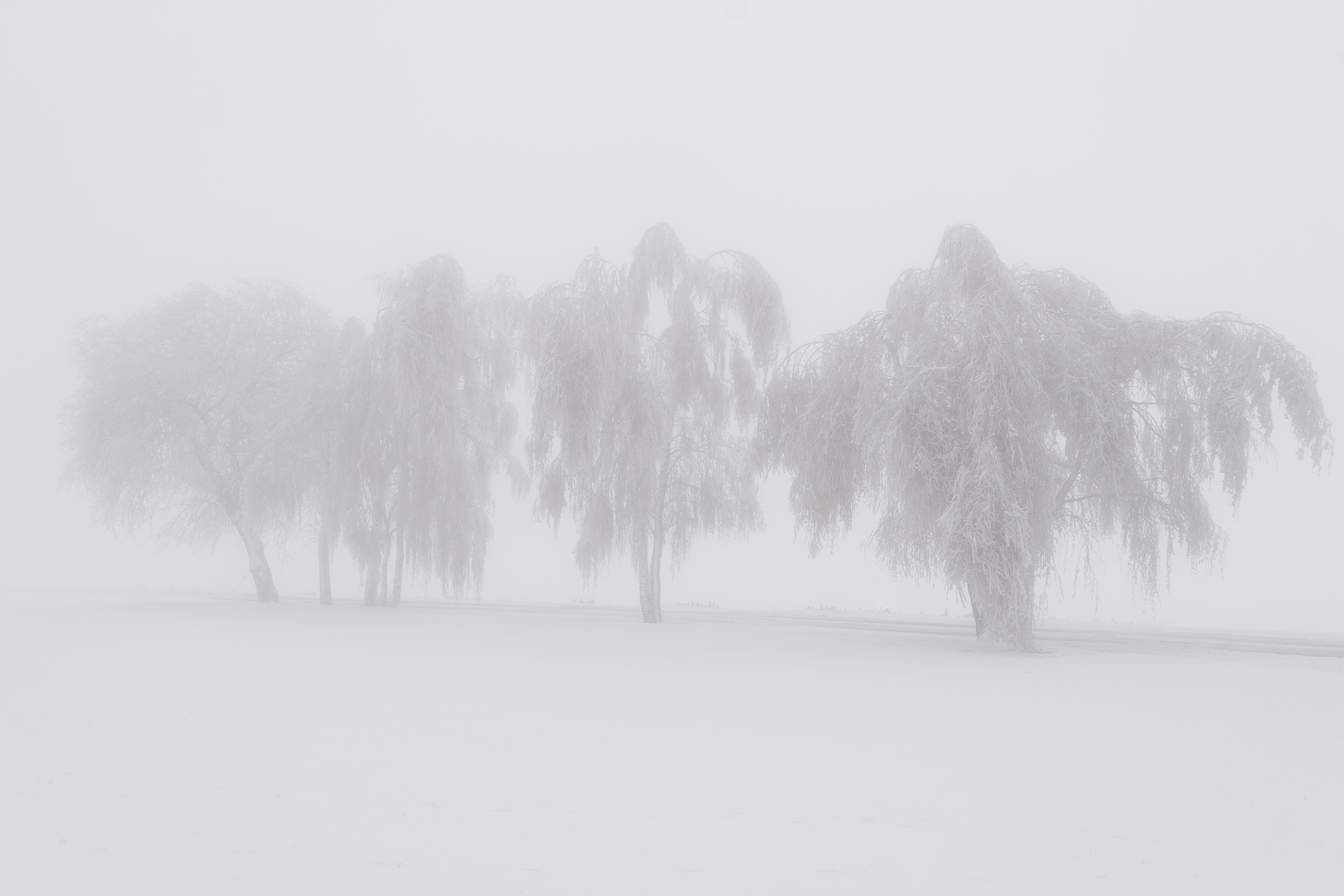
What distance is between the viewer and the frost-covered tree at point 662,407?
21547 mm

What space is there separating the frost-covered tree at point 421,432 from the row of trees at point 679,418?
67mm

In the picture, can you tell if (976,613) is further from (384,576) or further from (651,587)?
(384,576)

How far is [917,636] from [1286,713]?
9.39 metres

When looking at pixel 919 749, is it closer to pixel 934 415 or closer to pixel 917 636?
pixel 934 415

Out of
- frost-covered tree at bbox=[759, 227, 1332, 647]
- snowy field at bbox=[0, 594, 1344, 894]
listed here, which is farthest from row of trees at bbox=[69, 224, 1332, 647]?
snowy field at bbox=[0, 594, 1344, 894]

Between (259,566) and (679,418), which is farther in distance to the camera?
(259,566)

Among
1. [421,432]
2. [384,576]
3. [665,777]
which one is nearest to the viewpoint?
[665,777]

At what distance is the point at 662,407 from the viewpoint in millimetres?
21953

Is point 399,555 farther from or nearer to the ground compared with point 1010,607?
Answer: farther from the ground

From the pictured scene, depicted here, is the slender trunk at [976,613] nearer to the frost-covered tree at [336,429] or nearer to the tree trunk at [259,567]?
the frost-covered tree at [336,429]

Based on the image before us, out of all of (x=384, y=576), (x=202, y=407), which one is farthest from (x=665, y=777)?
(x=202, y=407)

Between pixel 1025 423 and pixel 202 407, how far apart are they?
2278 centimetres

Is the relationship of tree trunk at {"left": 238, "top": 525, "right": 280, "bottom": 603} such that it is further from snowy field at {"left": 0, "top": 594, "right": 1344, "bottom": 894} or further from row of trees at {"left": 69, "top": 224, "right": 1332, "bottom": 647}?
snowy field at {"left": 0, "top": 594, "right": 1344, "bottom": 894}

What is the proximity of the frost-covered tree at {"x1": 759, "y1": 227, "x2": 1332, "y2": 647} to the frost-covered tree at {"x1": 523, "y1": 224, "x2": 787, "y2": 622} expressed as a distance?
4.48 m
